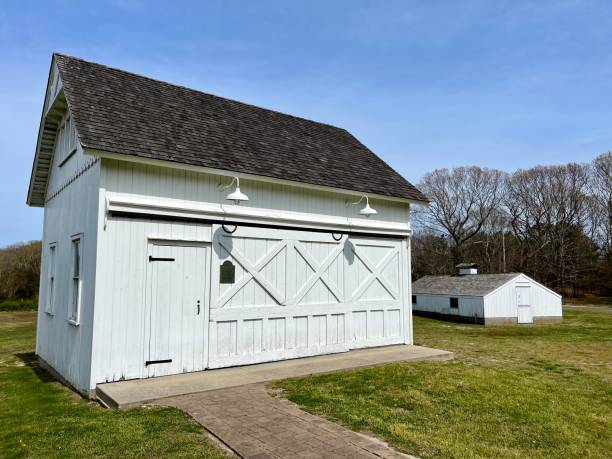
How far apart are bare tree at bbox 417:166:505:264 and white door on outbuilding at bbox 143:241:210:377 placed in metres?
40.0

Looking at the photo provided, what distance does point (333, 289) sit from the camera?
937cm

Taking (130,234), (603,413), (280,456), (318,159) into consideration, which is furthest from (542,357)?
(130,234)

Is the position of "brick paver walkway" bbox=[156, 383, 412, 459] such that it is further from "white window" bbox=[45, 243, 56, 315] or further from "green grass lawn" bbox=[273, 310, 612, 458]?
"white window" bbox=[45, 243, 56, 315]

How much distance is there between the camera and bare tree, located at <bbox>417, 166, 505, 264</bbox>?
146 ft

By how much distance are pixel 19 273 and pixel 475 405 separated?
1382 inches

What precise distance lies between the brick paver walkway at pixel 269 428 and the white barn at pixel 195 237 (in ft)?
5.72

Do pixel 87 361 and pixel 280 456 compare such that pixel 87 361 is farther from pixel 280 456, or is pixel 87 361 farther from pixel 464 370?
pixel 464 370

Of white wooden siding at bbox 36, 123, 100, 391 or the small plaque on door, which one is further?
the small plaque on door

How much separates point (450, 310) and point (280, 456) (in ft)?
74.8

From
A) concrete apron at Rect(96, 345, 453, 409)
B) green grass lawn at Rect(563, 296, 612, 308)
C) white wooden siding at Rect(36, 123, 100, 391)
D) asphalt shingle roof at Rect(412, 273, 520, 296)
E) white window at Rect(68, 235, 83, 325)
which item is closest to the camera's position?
concrete apron at Rect(96, 345, 453, 409)

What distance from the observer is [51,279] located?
974 centimetres

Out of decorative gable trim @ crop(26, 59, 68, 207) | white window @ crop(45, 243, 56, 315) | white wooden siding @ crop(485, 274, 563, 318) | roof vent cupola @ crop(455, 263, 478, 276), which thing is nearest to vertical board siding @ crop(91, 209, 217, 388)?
white window @ crop(45, 243, 56, 315)

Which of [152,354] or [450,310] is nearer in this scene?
[152,354]

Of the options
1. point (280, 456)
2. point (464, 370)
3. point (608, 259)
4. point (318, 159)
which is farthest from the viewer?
point (608, 259)
